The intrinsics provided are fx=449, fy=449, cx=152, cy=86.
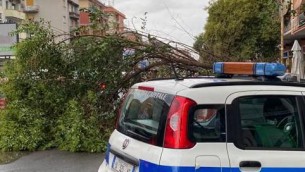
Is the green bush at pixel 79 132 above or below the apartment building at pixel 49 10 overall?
below

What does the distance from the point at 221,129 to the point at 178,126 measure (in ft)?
1.12

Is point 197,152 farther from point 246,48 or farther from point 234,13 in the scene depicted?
point 234,13

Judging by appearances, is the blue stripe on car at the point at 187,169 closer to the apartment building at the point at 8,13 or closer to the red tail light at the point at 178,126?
the red tail light at the point at 178,126

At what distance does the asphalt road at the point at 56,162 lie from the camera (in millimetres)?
7508

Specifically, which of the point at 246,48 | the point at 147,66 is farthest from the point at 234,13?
the point at 147,66

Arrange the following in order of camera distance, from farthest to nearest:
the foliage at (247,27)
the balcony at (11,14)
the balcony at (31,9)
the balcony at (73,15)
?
1. the balcony at (73,15)
2. the balcony at (31,9)
3. the balcony at (11,14)
4. the foliage at (247,27)

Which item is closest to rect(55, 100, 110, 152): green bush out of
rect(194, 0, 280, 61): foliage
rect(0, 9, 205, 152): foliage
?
→ rect(0, 9, 205, 152): foliage

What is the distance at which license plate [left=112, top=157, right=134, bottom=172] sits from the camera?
12.0ft

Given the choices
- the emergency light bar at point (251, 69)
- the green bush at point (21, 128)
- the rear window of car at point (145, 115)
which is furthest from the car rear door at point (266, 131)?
the green bush at point (21, 128)

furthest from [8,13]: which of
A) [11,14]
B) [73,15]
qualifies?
[73,15]

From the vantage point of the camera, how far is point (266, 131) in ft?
11.7

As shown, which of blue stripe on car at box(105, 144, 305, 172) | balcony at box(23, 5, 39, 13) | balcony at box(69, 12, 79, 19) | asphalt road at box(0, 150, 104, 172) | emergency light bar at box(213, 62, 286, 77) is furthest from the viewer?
Answer: balcony at box(69, 12, 79, 19)

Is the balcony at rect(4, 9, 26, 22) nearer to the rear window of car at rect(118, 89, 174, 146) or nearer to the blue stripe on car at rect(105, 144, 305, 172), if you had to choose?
the rear window of car at rect(118, 89, 174, 146)

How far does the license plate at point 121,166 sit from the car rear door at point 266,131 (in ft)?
2.75
